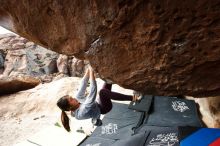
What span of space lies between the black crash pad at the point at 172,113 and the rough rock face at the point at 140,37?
2792mm

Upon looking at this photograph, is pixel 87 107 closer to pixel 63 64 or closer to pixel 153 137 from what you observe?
pixel 153 137

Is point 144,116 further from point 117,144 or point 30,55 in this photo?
point 30,55

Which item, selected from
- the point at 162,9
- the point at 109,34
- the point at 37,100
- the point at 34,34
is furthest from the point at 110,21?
the point at 37,100

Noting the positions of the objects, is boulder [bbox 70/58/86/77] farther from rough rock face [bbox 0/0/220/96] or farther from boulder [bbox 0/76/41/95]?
rough rock face [bbox 0/0/220/96]

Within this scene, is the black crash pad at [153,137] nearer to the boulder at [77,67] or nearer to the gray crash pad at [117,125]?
the gray crash pad at [117,125]

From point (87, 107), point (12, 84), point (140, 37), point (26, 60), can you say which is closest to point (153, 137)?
point (87, 107)

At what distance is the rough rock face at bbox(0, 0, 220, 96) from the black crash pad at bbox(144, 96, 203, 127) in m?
2.79

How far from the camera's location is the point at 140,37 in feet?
6.41

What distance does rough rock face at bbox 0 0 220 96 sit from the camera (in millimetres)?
1804

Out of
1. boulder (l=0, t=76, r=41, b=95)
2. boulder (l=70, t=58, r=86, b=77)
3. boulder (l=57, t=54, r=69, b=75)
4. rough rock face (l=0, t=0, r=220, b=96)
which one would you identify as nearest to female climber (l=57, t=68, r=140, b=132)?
rough rock face (l=0, t=0, r=220, b=96)

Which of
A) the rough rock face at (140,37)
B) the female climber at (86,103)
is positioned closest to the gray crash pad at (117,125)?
the female climber at (86,103)

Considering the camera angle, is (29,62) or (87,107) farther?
(29,62)

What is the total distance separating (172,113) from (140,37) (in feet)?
11.4

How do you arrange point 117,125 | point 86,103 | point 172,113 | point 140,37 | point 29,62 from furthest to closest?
point 29,62, point 117,125, point 172,113, point 86,103, point 140,37
